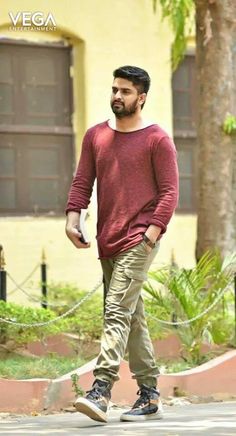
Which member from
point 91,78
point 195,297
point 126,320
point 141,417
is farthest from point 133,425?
point 91,78

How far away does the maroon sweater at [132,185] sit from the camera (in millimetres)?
8609

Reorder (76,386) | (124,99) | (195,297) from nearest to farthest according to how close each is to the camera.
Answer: (124,99) < (76,386) < (195,297)

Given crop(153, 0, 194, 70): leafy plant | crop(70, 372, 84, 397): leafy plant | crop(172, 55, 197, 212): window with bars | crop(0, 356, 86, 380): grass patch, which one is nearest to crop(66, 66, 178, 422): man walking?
crop(70, 372, 84, 397): leafy plant

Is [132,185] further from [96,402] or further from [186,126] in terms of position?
[186,126]

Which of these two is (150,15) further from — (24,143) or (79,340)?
(79,340)

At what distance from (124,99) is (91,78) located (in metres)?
6.84

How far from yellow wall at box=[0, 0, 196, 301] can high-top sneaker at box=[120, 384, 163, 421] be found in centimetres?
597

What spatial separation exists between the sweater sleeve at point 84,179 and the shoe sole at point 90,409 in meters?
1.26

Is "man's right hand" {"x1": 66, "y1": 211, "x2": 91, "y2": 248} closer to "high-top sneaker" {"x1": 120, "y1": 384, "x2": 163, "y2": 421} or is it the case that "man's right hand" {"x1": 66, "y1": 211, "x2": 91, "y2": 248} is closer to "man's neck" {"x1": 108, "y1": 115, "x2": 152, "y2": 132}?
"man's neck" {"x1": 108, "y1": 115, "x2": 152, "y2": 132}

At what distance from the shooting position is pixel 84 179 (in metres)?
8.91

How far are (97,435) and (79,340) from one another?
3796 mm

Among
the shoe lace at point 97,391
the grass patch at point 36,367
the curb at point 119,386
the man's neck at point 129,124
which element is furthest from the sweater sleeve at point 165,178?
the grass patch at point 36,367

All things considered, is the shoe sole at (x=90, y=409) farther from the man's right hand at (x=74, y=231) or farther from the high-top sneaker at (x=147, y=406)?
the man's right hand at (x=74, y=231)

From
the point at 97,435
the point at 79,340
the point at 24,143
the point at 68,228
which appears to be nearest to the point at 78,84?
the point at 24,143
